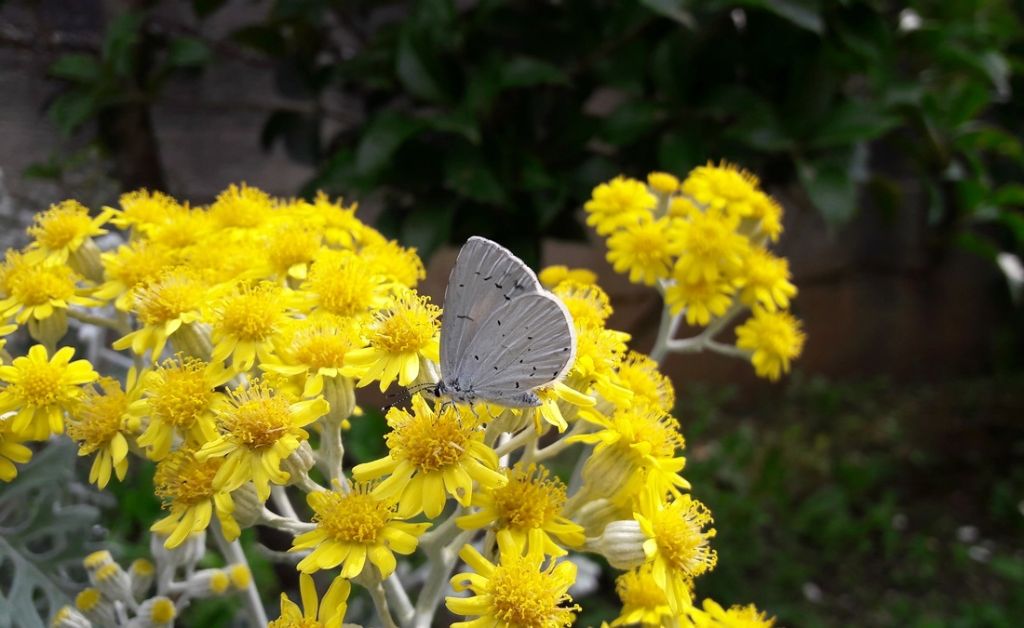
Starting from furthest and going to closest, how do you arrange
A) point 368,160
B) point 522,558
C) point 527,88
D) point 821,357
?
1. point 821,357
2. point 527,88
3. point 368,160
4. point 522,558

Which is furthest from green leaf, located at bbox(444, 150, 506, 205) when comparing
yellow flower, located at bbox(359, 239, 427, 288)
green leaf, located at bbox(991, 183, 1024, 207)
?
green leaf, located at bbox(991, 183, 1024, 207)

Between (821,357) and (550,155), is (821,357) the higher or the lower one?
the lower one

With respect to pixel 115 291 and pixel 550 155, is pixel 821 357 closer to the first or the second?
pixel 550 155

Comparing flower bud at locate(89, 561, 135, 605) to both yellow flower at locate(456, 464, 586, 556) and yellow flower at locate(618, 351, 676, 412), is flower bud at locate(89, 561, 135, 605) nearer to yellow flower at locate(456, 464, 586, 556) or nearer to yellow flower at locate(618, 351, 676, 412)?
yellow flower at locate(456, 464, 586, 556)

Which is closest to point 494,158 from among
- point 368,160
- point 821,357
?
point 368,160

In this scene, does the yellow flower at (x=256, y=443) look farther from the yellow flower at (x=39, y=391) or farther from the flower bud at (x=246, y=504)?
the yellow flower at (x=39, y=391)

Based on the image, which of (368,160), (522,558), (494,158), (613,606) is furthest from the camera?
(613,606)

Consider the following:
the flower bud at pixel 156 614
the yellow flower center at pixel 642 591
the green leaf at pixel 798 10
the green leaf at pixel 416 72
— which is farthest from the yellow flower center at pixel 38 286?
the green leaf at pixel 798 10
